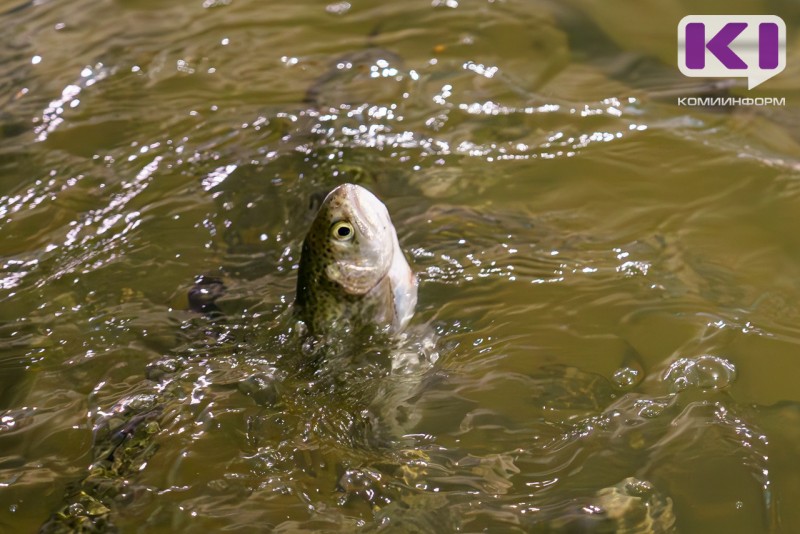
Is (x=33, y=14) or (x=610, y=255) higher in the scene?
(x=33, y=14)

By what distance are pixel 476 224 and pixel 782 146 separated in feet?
5.87

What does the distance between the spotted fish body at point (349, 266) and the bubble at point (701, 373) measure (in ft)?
3.74

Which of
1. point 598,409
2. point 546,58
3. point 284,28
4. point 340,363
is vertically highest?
point 284,28

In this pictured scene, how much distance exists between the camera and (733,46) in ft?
17.2

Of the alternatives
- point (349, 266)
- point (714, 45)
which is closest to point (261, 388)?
point (349, 266)

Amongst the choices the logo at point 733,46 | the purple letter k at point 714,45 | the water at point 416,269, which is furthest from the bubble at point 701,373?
the purple letter k at point 714,45

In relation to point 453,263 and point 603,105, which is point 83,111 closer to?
point 453,263

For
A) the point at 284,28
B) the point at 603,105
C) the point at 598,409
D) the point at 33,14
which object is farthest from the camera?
the point at 33,14

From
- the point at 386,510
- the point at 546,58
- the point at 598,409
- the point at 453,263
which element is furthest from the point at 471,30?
the point at 386,510

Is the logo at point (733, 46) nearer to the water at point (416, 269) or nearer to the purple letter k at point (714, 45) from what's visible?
the purple letter k at point (714, 45)

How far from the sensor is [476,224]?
162 inches

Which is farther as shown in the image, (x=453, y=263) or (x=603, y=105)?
(x=603, y=105)

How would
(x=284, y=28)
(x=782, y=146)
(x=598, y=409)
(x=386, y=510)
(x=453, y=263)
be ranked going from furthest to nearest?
(x=284, y=28) < (x=782, y=146) < (x=453, y=263) < (x=598, y=409) < (x=386, y=510)

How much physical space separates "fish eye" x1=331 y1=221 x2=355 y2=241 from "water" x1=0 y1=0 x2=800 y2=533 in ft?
1.62
